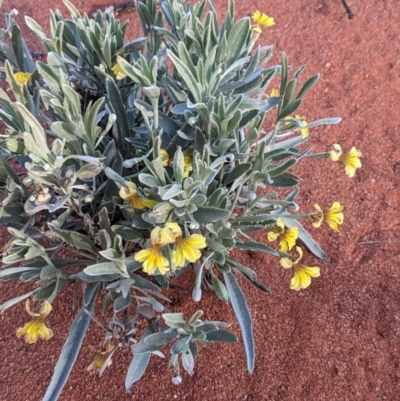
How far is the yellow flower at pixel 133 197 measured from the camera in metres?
1.25

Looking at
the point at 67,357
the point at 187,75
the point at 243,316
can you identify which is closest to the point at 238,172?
the point at 187,75

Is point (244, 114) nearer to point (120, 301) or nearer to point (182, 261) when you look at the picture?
point (182, 261)

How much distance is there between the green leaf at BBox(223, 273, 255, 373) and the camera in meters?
1.40

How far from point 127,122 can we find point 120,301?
20.4 inches

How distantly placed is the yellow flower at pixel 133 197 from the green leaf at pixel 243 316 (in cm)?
40

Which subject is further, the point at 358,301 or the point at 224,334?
the point at 358,301

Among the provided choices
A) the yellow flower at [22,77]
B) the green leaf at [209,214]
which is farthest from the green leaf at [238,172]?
the yellow flower at [22,77]

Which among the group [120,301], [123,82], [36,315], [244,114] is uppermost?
[244,114]

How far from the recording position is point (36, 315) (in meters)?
1.38

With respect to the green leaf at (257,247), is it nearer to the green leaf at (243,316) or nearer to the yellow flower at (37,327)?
the green leaf at (243,316)

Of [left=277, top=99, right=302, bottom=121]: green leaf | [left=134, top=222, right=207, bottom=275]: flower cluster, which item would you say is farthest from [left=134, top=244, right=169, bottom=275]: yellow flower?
[left=277, top=99, right=302, bottom=121]: green leaf

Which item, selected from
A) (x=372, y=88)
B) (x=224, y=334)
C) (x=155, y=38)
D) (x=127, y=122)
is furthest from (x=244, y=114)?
(x=372, y=88)

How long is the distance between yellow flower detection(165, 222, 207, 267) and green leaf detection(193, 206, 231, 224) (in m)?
0.08

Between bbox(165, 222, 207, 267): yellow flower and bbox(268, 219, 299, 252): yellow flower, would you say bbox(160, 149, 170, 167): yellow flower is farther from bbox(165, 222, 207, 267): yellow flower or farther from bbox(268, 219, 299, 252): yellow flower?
bbox(268, 219, 299, 252): yellow flower
